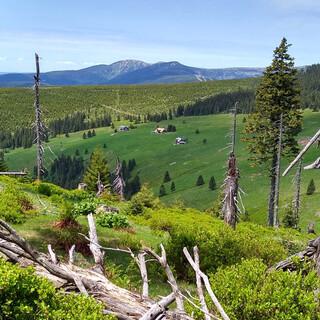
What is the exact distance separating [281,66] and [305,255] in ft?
118

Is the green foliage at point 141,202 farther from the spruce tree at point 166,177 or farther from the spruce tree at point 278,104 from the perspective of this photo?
the spruce tree at point 166,177

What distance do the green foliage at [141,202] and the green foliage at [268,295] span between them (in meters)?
22.7

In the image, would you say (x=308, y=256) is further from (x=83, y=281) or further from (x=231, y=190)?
(x=231, y=190)

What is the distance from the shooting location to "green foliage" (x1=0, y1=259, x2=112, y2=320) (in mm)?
6020

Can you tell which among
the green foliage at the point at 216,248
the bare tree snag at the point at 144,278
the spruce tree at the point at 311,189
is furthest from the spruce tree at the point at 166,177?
the bare tree snag at the point at 144,278

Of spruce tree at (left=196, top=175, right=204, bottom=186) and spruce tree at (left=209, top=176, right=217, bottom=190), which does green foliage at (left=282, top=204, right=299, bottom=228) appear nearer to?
Result: spruce tree at (left=209, top=176, right=217, bottom=190)

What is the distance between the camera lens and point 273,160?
4559cm

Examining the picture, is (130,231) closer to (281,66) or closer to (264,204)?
(281,66)

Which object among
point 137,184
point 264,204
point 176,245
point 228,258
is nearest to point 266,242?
point 228,258

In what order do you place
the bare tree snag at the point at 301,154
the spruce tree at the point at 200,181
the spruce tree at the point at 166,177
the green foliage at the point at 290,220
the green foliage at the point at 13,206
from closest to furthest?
the bare tree snag at the point at 301,154, the green foliage at the point at 13,206, the green foliage at the point at 290,220, the spruce tree at the point at 200,181, the spruce tree at the point at 166,177

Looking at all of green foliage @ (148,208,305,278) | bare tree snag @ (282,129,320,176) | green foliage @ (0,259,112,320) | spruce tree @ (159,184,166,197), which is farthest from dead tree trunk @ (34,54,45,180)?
spruce tree @ (159,184,166,197)

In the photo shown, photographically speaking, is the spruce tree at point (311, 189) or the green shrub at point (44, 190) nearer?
the green shrub at point (44, 190)

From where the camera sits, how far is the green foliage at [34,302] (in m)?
6.02

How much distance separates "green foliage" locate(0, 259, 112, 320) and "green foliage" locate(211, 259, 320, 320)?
3.34 m
